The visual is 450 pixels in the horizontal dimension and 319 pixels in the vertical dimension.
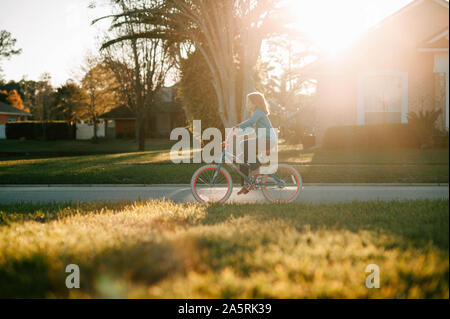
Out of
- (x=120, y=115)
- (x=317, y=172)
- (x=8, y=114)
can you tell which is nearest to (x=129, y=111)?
(x=120, y=115)

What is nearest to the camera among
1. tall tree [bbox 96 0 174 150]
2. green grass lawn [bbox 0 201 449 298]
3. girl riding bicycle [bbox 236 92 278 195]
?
green grass lawn [bbox 0 201 449 298]

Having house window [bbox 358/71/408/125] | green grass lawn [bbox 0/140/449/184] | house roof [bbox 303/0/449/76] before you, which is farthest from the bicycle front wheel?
house window [bbox 358/71/408/125]

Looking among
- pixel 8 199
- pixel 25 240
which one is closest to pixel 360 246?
pixel 25 240

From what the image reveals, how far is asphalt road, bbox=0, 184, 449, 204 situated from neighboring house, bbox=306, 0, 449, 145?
1038 cm

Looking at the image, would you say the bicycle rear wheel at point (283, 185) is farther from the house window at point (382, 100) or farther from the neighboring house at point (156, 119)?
the neighboring house at point (156, 119)

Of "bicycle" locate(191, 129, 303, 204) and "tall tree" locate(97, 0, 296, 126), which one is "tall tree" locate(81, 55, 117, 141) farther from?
"bicycle" locate(191, 129, 303, 204)

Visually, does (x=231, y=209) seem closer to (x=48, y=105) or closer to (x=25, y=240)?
(x=25, y=240)

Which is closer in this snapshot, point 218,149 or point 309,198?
point 309,198

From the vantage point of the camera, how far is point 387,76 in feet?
65.9

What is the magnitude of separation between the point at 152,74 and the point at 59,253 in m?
23.5

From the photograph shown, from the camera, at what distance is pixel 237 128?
7438 millimetres

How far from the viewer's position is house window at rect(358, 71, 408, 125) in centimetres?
2005

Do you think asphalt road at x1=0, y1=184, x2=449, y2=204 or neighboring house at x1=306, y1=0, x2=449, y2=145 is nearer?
asphalt road at x1=0, y1=184, x2=449, y2=204
